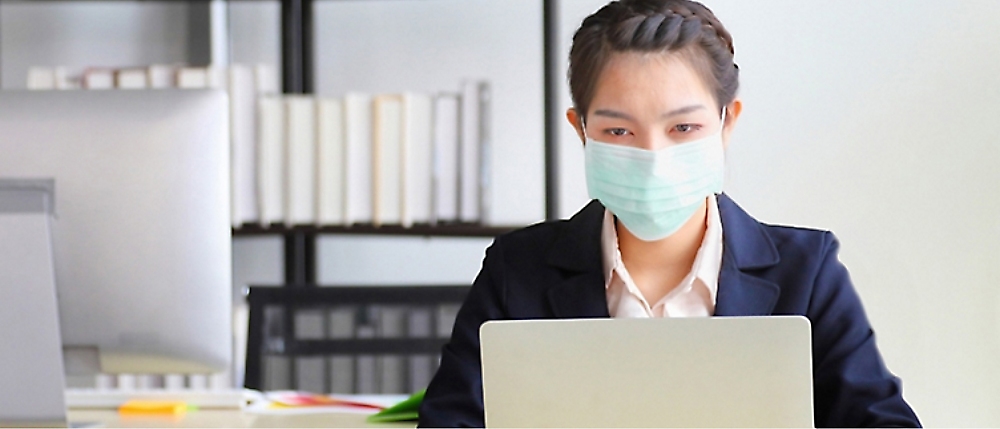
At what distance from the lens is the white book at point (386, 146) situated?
218cm

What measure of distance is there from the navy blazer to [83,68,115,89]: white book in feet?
4.28

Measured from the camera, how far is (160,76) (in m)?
2.28

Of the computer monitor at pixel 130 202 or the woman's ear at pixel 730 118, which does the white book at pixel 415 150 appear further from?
the woman's ear at pixel 730 118

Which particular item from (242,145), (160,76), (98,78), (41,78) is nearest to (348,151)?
(242,145)

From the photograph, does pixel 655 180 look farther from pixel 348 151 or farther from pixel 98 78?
pixel 98 78

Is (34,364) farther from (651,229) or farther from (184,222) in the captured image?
(651,229)

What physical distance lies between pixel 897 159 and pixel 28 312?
1055 millimetres

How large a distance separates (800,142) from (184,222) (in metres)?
0.77

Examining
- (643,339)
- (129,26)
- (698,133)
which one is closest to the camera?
(643,339)

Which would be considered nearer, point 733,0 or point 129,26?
point 733,0

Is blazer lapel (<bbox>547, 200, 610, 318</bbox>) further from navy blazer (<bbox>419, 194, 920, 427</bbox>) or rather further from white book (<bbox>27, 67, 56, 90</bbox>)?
white book (<bbox>27, 67, 56, 90</bbox>)

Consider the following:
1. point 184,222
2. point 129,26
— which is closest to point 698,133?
point 184,222

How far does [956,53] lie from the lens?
1.28 metres

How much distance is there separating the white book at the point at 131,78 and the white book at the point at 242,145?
19 centimetres
